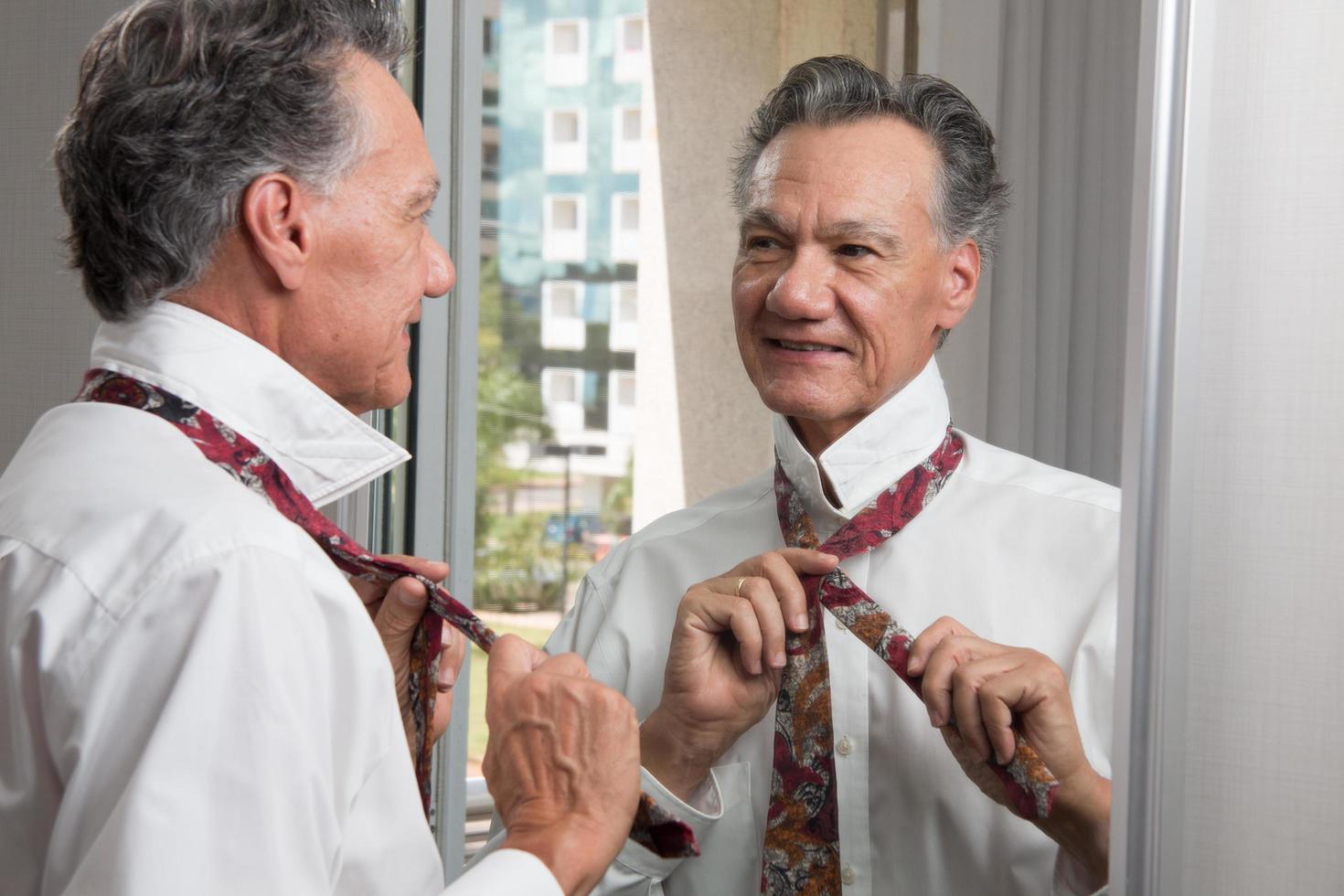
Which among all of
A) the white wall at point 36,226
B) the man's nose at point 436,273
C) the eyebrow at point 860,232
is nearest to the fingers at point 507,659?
the man's nose at point 436,273

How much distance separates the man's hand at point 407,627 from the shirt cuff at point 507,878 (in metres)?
0.23

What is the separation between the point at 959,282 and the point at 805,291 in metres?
0.23

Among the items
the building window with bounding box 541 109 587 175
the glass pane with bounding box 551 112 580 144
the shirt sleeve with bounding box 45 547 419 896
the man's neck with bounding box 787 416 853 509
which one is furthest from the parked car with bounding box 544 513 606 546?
the shirt sleeve with bounding box 45 547 419 896

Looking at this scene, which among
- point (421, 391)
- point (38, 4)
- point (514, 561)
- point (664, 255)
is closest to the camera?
point (38, 4)

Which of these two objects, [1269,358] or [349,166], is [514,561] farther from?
[1269,358]

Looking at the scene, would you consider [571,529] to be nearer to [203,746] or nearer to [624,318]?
[624,318]

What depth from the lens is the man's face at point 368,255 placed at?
41.2 inches

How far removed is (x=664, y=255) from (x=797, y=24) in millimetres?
779

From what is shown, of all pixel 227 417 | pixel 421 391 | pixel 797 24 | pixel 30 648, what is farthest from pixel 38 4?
pixel 797 24

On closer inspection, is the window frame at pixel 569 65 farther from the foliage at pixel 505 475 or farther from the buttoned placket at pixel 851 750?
the buttoned placket at pixel 851 750

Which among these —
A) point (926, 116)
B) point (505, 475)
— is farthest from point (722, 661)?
point (505, 475)

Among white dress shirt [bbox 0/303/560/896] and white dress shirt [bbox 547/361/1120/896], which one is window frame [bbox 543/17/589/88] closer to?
white dress shirt [bbox 547/361/1120/896]

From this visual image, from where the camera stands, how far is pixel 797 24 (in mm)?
3359

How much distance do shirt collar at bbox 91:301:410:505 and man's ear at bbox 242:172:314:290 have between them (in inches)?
2.4
